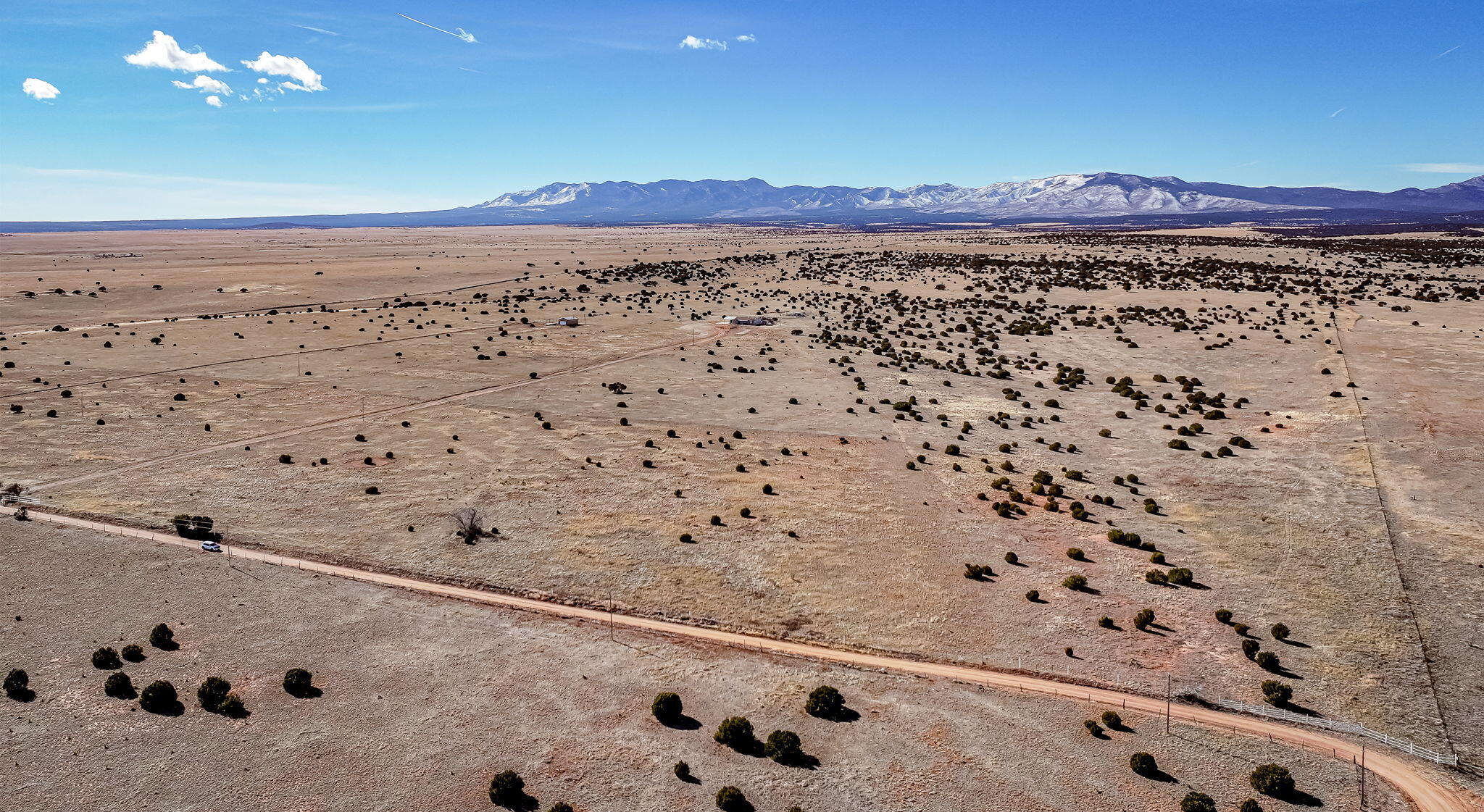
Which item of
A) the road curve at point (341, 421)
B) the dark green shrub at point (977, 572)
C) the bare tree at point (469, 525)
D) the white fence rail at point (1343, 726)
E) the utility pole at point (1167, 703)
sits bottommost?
the white fence rail at point (1343, 726)

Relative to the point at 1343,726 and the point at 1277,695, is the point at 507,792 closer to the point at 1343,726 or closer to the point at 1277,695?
the point at 1277,695

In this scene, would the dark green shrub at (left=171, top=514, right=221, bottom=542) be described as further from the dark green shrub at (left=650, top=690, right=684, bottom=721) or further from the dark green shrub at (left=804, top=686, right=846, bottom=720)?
the dark green shrub at (left=804, top=686, right=846, bottom=720)

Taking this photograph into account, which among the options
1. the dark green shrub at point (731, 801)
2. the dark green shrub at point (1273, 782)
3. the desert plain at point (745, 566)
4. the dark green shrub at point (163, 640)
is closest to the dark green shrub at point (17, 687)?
the desert plain at point (745, 566)

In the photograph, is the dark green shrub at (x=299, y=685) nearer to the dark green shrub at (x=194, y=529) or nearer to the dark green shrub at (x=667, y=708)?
the dark green shrub at (x=667, y=708)

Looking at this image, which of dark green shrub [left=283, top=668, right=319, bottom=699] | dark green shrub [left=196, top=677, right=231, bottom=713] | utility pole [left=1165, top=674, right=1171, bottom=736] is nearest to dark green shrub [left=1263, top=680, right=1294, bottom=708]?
utility pole [left=1165, top=674, right=1171, bottom=736]

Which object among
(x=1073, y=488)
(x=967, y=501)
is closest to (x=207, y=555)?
(x=967, y=501)

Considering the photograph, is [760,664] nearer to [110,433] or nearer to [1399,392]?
[110,433]
